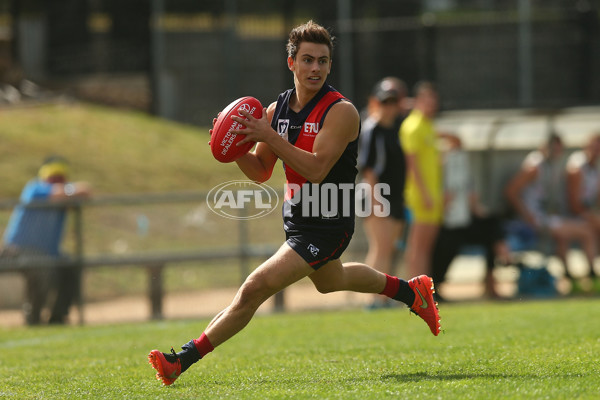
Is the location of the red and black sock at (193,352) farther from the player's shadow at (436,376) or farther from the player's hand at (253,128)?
the player's hand at (253,128)

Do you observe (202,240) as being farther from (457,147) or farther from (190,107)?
(190,107)

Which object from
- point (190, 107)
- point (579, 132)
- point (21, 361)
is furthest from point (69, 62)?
point (21, 361)

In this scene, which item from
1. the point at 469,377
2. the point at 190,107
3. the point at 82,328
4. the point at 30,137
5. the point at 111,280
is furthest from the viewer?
the point at 190,107

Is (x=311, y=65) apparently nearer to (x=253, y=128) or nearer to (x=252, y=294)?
(x=253, y=128)

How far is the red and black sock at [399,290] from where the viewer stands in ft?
22.6

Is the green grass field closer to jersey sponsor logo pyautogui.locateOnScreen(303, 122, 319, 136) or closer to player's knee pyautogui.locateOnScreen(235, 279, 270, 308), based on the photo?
player's knee pyautogui.locateOnScreen(235, 279, 270, 308)

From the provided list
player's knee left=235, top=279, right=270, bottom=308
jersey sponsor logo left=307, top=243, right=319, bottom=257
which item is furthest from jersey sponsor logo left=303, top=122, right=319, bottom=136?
player's knee left=235, top=279, right=270, bottom=308

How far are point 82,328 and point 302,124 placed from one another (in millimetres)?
5855

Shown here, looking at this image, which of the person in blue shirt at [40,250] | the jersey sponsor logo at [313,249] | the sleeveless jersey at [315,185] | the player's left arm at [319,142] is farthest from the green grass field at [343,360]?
the person in blue shirt at [40,250]

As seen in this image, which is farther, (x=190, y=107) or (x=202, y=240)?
(x=190, y=107)

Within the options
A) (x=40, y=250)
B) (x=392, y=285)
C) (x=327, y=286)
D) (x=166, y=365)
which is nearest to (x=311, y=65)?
(x=327, y=286)

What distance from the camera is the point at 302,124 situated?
6.28m

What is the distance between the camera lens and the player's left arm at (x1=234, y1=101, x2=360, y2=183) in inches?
236

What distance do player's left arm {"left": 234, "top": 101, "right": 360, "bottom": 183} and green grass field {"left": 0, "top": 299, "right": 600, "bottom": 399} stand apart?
1237 mm
